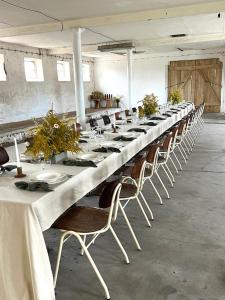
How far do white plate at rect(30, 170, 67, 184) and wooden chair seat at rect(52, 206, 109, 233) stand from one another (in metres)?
0.34

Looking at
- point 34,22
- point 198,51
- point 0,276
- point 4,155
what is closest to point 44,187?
point 0,276

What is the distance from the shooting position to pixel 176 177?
515 cm

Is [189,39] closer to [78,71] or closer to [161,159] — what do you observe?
[78,71]

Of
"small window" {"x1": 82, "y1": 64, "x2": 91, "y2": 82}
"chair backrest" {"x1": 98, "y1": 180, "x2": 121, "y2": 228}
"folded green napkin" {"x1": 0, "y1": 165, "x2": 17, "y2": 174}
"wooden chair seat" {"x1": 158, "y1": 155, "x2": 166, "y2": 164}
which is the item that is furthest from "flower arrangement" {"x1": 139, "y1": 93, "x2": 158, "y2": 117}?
"small window" {"x1": 82, "y1": 64, "x2": 91, "y2": 82}

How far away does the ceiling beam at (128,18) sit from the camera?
20.9ft

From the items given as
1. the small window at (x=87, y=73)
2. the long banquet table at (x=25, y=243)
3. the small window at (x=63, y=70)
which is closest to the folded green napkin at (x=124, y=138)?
the long banquet table at (x=25, y=243)

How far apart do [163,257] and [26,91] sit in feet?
31.4

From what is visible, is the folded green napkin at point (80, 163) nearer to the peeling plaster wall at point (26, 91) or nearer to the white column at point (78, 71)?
the white column at point (78, 71)

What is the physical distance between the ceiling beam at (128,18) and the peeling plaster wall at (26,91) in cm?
222

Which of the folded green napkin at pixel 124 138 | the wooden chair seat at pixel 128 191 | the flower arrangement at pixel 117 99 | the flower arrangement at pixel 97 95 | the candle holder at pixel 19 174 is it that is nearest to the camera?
the candle holder at pixel 19 174

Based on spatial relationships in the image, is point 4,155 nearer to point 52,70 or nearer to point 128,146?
point 128,146

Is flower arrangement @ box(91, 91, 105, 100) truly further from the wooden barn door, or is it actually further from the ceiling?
the ceiling

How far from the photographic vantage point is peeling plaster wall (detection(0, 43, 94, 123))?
10.1 m

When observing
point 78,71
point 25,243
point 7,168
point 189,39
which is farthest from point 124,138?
point 189,39
